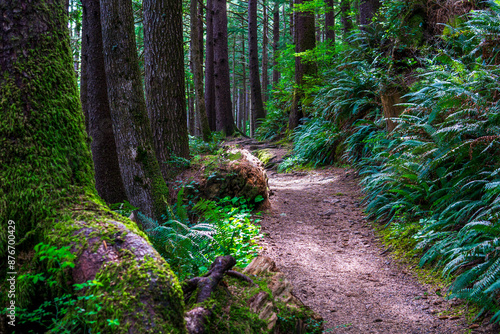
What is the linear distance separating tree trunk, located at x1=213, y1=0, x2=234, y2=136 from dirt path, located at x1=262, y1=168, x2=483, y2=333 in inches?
392

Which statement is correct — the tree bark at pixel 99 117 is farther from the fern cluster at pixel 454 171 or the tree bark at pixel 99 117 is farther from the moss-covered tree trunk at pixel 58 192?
the fern cluster at pixel 454 171

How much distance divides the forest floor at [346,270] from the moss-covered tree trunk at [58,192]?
207 cm

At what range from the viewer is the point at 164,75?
6527 millimetres

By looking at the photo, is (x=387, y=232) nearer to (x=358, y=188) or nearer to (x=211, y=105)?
(x=358, y=188)

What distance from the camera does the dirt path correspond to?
326 centimetres

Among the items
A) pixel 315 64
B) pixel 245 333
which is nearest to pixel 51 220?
pixel 245 333

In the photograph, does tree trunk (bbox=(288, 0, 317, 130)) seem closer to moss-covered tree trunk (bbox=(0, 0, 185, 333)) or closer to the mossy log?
the mossy log

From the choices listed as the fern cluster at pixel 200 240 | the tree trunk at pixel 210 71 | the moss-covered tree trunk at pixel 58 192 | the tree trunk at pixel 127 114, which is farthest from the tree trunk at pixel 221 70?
the moss-covered tree trunk at pixel 58 192

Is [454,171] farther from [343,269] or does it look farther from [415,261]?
[343,269]

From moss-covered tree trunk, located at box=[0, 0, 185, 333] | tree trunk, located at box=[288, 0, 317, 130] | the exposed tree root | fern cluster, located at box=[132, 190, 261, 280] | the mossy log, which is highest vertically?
tree trunk, located at box=[288, 0, 317, 130]

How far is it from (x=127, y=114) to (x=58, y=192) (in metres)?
3.25

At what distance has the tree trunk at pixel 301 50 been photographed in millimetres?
12555

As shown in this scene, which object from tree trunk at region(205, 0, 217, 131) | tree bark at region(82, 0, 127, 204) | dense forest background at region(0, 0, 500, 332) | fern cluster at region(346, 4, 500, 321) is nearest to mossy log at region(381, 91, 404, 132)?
dense forest background at region(0, 0, 500, 332)

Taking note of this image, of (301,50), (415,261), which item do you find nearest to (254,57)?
(301,50)
